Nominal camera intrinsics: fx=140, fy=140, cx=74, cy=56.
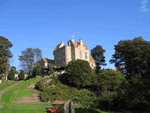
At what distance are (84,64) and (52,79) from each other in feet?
33.2

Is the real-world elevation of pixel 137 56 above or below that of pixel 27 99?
above

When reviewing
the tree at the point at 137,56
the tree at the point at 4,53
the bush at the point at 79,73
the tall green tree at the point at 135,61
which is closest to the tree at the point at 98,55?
the tall green tree at the point at 135,61

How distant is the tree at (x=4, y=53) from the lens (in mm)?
42750

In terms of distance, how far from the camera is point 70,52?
46062 mm

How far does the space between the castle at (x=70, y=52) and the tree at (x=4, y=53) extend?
15.7 metres

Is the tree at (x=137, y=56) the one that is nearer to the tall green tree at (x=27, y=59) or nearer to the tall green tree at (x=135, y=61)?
the tall green tree at (x=135, y=61)

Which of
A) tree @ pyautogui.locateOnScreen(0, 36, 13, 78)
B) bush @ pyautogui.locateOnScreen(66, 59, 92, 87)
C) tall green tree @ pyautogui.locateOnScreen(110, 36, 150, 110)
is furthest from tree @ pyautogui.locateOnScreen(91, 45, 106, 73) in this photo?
tree @ pyautogui.locateOnScreen(0, 36, 13, 78)

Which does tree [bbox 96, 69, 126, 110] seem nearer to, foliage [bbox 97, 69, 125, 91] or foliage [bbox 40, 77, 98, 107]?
foliage [bbox 97, 69, 125, 91]

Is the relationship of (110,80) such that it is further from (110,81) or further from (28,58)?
(28,58)

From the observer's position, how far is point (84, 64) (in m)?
37.4

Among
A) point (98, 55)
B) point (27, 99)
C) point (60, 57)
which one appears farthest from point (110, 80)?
point (98, 55)

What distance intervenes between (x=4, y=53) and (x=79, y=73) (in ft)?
84.3

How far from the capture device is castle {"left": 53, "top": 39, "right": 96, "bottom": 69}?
45.0 meters

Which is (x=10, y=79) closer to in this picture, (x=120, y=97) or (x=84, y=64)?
(x=84, y=64)
